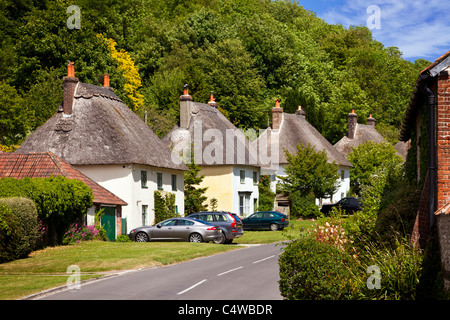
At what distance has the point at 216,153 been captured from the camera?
53219mm

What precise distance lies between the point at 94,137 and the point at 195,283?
2326cm

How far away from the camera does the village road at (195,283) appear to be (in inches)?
690

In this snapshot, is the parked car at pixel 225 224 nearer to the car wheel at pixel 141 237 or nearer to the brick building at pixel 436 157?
the car wheel at pixel 141 237

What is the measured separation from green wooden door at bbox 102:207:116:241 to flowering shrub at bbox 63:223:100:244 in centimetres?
153

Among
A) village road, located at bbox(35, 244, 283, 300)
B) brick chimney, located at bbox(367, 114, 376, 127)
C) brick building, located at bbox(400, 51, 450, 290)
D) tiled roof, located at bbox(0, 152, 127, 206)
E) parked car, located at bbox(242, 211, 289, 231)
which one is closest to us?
brick building, located at bbox(400, 51, 450, 290)

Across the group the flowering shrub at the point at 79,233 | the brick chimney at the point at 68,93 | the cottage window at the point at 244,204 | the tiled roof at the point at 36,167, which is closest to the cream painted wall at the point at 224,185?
the cottage window at the point at 244,204

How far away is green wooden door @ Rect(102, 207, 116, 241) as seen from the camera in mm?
37656

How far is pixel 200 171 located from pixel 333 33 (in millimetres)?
59883

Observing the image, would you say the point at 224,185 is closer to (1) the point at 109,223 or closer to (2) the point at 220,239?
(1) the point at 109,223

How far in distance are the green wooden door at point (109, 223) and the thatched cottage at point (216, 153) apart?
14.1 metres

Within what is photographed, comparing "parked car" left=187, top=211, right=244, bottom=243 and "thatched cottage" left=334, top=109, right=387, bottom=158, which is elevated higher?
"thatched cottage" left=334, top=109, right=387, bottom=158

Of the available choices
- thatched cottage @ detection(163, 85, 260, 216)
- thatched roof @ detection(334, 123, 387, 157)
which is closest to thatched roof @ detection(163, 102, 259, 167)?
thatched cottage @ detection(163, 85, 260, 216)

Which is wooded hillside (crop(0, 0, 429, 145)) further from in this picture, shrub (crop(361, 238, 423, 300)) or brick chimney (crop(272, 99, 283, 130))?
shrub (crop(361, 238, 423, 300))
